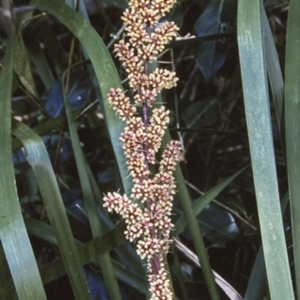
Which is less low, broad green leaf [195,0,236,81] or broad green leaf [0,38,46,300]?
broad green leaf [195,0,236,81]

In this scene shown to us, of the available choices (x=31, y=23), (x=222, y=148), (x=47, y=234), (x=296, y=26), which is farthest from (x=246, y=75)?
(x=222, y=148)

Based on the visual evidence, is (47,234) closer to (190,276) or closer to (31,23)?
(190,276)

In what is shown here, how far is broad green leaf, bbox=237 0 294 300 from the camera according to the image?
1.76 ft

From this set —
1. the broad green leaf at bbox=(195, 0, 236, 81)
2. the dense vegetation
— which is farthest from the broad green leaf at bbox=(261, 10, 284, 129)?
the broad green leaf at bbox=(195, 0, 236, 81)

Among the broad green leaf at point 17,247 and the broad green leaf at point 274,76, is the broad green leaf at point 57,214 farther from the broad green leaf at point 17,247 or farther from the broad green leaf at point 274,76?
the broad green leaf at point 274,76

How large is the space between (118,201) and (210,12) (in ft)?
1.73

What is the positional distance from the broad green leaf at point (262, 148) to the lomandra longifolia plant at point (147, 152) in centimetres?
7

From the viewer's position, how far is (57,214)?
0.64 m

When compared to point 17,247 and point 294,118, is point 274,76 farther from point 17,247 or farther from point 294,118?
point 17,247

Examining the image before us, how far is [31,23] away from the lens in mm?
1194

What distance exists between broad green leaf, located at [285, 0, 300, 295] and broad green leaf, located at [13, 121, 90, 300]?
8.5 inches

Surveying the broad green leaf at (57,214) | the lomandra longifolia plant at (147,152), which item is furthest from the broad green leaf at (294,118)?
the broad green leaf at (57,214)

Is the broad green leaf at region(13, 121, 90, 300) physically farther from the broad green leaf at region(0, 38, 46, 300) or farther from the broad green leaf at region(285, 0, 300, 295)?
the broad green leaf at region(285, 0, 300, 295)

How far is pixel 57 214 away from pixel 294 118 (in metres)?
0.26
